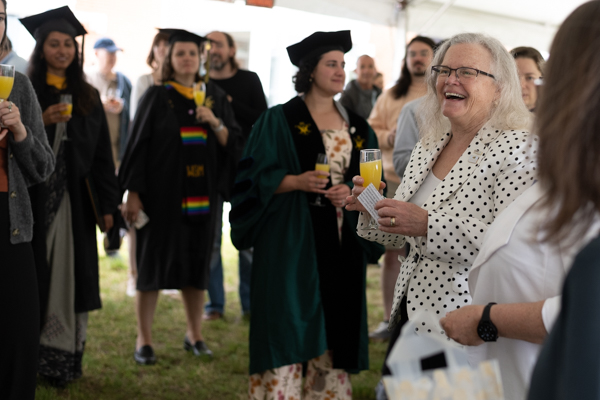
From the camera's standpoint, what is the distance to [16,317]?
101 inches

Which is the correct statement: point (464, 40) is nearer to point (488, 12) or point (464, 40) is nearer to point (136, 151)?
point (136, 151)

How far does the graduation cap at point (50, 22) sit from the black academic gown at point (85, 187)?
0.31 metres

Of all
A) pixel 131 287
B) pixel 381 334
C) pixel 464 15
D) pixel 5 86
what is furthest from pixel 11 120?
pixel 464 15

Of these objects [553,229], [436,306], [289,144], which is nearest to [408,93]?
[289,144]

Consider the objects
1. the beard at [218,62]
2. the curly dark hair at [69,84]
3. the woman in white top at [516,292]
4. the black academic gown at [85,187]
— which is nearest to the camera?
the woman in white top at [516,292]

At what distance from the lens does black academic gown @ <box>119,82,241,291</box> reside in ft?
13.4

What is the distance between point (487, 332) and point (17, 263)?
192 centimetres

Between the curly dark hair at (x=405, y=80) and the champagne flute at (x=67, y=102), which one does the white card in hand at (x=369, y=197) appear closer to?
the champagne flute at (x=67, y=102)

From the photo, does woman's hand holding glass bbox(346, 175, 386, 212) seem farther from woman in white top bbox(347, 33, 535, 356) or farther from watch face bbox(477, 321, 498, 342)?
watch face bbox(477, 321, 498, 342)

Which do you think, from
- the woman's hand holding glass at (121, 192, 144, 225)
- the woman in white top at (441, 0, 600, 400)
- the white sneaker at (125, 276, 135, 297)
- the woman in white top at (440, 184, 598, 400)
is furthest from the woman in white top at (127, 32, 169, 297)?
the woman in white top at (441, 0, 600, 400)

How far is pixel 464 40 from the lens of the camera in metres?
2.25

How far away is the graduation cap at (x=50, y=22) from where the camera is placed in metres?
3.45

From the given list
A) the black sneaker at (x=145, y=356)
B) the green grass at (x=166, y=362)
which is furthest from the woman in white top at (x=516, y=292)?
the black sneaker at (x=145, y=356)

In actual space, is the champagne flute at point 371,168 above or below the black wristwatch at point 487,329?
above
